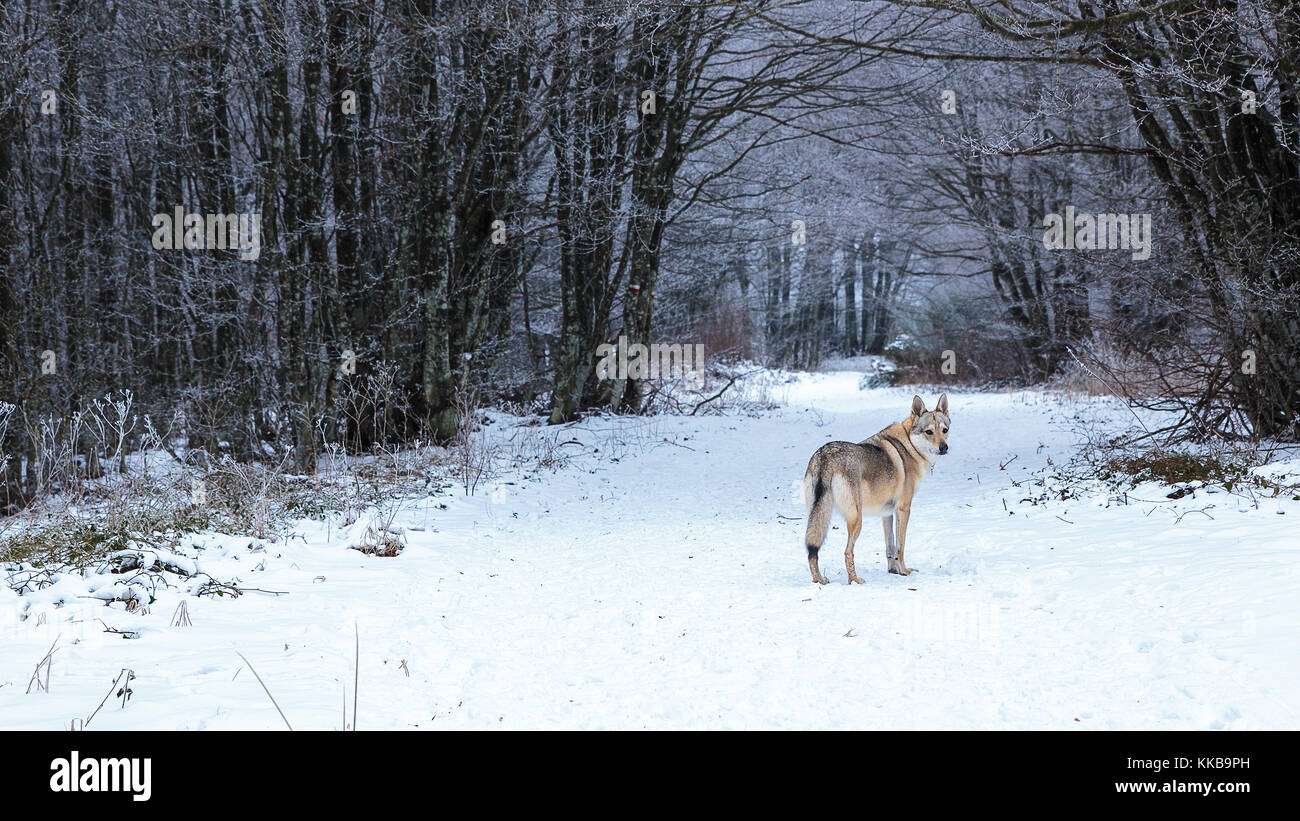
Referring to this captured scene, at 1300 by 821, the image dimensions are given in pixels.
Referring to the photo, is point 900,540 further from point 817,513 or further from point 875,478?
point 817,513

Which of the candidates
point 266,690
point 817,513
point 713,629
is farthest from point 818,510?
point 266,690

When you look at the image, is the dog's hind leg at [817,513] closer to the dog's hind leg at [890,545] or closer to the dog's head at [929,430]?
the dog's hind leg at [890,545]

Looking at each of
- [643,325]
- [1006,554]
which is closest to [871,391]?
[643,325]

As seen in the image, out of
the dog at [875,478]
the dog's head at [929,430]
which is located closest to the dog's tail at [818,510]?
the dog at [875,478]

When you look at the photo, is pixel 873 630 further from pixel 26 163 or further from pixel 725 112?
pixel 26 163

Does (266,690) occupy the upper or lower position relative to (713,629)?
upper

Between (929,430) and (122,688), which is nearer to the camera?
(122,688)

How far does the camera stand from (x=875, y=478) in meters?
6.43

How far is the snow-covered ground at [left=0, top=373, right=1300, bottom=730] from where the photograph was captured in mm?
3828

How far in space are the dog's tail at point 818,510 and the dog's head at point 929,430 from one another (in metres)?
1.03

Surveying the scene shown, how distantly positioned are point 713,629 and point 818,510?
4.59 feet

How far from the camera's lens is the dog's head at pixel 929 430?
6.71 metres

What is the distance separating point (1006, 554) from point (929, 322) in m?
28.4
